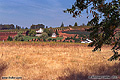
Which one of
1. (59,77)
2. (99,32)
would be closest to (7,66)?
(59,77)

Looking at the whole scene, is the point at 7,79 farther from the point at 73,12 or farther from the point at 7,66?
the point at 73,12

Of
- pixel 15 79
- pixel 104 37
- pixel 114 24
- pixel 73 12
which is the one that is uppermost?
pixel 73 12

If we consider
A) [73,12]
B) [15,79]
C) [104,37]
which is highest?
[73,12]

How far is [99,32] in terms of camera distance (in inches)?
249

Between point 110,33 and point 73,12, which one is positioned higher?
point 73,12

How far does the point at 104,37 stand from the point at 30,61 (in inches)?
333

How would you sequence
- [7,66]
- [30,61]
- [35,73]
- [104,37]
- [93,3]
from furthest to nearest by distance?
[30,61] < [7,66] < [35,73] < [104,37] < [93,3]

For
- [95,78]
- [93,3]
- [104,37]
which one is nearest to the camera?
[93,3]

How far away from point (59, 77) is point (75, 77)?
1.06 metres

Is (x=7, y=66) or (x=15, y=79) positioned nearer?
(x=15, y=79)

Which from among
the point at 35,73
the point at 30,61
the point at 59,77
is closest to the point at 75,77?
the point at 59,77

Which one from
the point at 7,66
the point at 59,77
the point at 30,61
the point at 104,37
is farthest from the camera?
the point at 30,61

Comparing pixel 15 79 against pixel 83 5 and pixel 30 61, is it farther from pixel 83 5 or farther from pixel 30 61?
pixel 83 5

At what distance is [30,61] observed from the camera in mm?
12539
